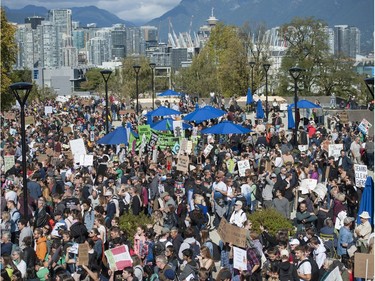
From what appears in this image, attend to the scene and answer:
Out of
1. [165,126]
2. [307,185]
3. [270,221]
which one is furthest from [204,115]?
[270,221]

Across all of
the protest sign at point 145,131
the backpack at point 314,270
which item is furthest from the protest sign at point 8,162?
the backpack at point 314,270

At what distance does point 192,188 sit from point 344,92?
158ft

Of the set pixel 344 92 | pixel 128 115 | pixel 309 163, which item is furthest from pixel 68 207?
pixel 344 92

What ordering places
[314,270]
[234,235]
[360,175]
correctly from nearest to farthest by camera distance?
[314,270] < [234,235] < [360,175]

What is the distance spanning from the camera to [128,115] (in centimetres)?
4294

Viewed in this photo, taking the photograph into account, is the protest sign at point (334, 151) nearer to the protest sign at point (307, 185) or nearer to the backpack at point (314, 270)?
the protest sign at point (307, 185)

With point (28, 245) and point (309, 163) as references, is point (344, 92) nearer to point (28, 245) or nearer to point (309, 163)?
point (309, 163)

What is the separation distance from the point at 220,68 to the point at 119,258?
56738 mm

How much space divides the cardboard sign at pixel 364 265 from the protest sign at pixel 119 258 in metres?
3.25

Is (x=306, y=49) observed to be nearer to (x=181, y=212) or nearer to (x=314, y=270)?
(x=181, y=212)

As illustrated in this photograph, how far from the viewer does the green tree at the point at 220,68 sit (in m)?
65.6

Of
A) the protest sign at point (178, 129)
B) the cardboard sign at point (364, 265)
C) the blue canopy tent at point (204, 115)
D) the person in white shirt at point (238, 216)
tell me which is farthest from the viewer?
the blue canopy tent at point (204, 115)

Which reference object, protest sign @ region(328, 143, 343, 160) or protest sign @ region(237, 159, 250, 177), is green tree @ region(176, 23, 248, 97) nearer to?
protest sign @ region(328, 143, 343, 160)

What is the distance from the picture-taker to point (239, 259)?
12133 millimetres
